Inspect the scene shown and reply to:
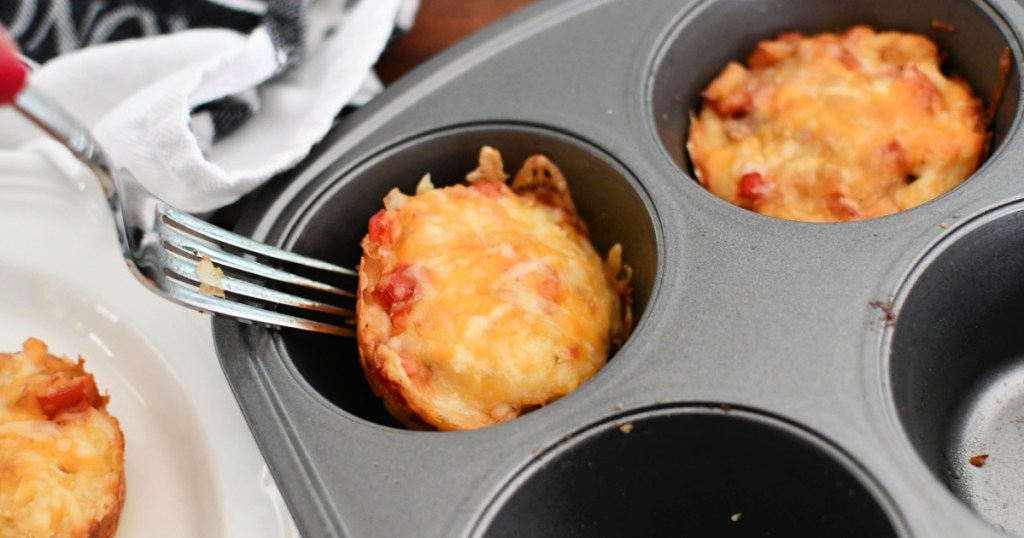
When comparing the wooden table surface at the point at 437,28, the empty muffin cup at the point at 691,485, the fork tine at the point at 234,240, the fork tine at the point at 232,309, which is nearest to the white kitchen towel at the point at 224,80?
the wooden table surface at the point at 437,28

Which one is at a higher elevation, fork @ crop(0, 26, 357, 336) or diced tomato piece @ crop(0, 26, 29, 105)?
diced tomato piece @ crop(0, 26, 29, 105)

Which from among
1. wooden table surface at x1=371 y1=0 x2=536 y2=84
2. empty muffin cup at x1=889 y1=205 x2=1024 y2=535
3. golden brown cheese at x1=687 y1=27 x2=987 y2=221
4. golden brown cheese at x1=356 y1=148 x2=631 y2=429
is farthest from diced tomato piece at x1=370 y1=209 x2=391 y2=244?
empty muffin cup at x1=889 y1=205 x2=1024 y2=535

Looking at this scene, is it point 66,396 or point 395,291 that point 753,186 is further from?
point 66,396

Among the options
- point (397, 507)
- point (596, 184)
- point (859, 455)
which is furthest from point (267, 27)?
point (859, 455)

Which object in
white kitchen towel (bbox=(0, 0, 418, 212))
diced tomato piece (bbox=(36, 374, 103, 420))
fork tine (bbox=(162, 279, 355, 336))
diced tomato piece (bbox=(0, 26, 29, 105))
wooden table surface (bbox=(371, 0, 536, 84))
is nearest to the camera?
diced tomato piece (bbox=(0, 26, 29, 105))

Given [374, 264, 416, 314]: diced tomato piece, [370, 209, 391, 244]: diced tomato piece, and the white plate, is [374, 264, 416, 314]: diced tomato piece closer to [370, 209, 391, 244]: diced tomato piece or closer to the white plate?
[370, 209, 391, 244]: diced tomato piece

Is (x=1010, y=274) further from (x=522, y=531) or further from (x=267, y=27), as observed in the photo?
(x=267, y=27)
